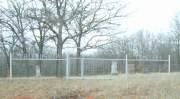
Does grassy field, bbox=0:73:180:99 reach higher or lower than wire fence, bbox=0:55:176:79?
lower

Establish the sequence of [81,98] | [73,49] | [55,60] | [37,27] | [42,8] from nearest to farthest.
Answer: [81,98] → [55,60] → [73,49] → [42,8] → [37,27]

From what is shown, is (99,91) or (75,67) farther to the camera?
(75,67)

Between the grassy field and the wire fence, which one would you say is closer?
the grassy field

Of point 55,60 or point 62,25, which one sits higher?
point 62,25

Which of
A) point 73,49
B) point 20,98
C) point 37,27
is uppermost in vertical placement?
point 37,27

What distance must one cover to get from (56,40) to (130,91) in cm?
1261

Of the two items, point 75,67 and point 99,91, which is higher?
point 75,67

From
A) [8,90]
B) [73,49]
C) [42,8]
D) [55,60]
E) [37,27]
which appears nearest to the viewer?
[8,90]

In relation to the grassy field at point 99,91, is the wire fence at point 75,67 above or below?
above

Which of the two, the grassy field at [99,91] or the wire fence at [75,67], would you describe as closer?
the grassy field at [99,91]

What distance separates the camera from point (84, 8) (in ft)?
74.6

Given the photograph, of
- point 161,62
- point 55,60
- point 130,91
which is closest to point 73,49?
point 55,60

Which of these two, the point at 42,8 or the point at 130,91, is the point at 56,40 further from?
Answer: the point at 130,91

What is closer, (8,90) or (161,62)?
(8,90)
